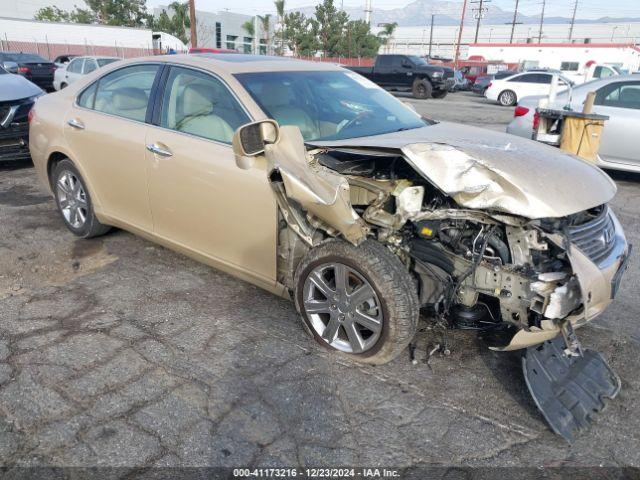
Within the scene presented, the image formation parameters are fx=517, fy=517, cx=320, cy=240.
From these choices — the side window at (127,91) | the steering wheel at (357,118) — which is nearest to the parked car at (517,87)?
the steering wheel at (357,118)

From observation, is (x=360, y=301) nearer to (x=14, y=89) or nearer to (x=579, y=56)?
(x=14, y=89)

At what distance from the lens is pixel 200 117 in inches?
138

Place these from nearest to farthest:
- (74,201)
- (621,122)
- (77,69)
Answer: (74,201) < (621,122) < (77,69)

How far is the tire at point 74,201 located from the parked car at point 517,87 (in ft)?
67.2

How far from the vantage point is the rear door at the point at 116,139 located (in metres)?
3.85

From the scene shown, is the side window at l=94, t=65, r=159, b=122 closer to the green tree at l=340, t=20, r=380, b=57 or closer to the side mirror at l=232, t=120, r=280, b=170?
the side mirror at l=232, t=120, r=280, b=170

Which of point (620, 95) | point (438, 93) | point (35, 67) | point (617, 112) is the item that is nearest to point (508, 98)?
point (438, 93)

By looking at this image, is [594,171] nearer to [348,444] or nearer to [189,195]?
[348,444]

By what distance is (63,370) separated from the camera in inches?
112

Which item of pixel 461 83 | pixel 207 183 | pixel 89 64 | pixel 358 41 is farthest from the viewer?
pixel 358 41

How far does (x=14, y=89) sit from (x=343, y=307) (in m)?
6.70

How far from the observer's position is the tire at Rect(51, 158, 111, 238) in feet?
14.7

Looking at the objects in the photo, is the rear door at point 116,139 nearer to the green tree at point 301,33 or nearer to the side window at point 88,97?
the side window at point 88,97

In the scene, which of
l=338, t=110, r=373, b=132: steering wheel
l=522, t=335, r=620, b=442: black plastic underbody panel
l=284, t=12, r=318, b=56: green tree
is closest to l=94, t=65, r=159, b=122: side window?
l=338, t=110, r=373, b=132: steering wheel
